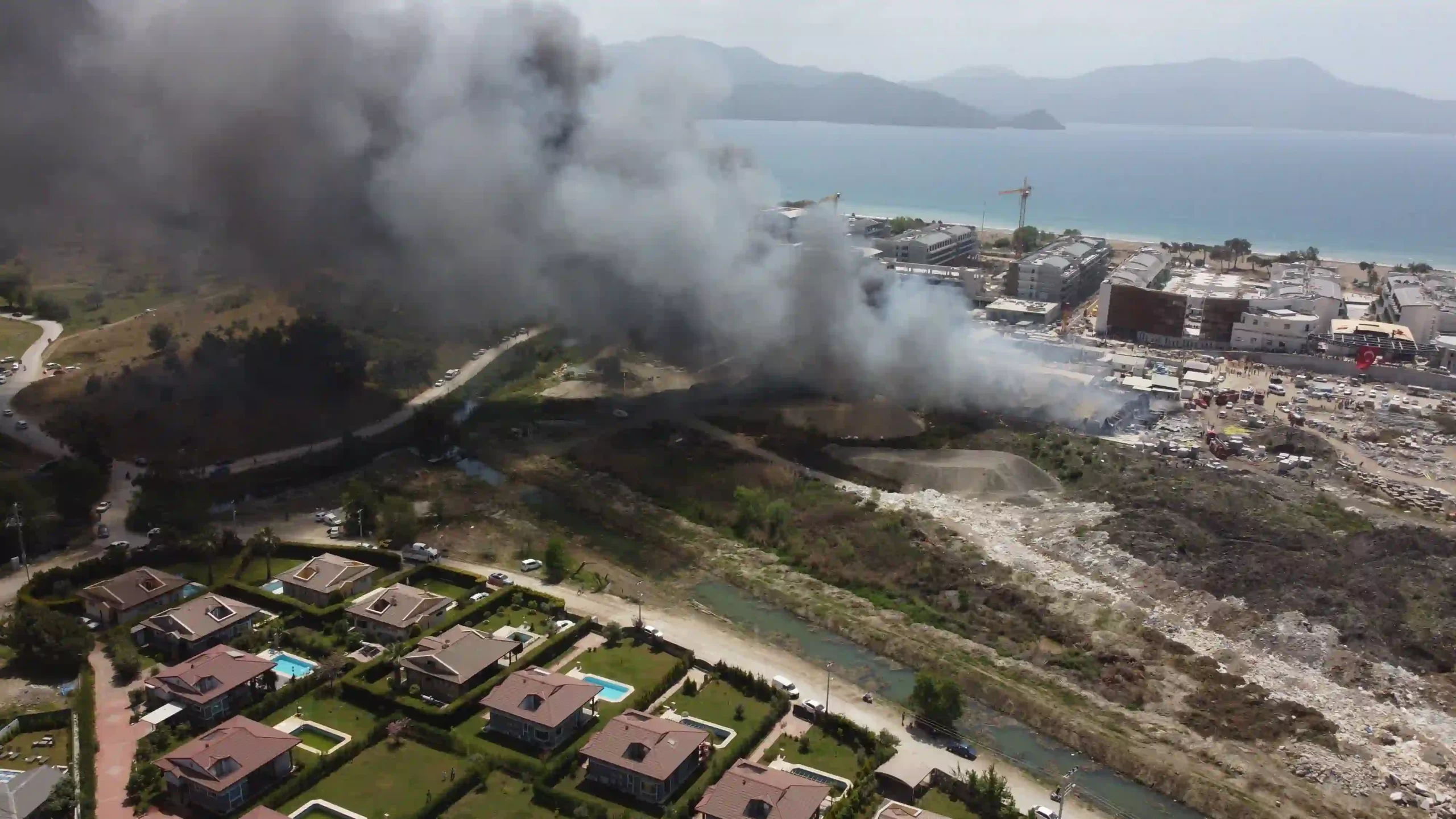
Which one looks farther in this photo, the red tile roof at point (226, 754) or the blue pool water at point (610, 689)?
the blue pool water at point (610, 689)

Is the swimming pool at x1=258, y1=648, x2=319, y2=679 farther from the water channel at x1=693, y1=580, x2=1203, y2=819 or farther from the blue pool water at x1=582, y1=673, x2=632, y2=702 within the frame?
the water channel at x1=693, y1=580, x2=1203, y2=819

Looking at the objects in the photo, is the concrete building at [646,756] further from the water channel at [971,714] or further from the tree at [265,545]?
the tree at [265,545]

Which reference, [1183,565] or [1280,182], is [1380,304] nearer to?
[1183,565]

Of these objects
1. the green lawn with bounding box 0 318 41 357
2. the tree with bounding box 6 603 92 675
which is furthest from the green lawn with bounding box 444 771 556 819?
the green lawn with bounding box 0 318 41 357

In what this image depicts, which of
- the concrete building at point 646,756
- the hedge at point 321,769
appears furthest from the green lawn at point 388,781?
the concrete building at point 646,756

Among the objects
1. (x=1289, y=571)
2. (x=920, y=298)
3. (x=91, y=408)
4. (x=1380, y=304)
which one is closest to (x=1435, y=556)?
(x=1289, y=571)

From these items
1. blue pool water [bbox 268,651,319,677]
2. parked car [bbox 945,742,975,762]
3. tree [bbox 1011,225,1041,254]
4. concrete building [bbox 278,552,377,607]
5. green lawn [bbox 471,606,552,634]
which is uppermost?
tree [bbox 1011,225,1041,254]

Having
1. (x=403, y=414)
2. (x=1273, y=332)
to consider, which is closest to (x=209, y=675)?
(x=403, y=414)
